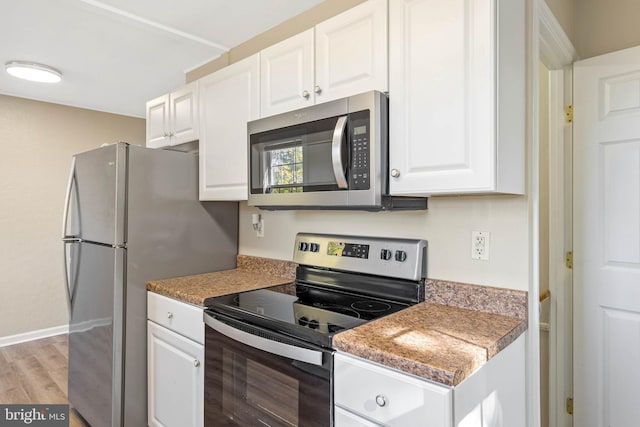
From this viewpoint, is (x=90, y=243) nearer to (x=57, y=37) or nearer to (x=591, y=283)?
(x=57, y=37)

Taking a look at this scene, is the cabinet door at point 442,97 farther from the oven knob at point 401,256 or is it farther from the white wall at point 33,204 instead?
the white wall at point 33,204

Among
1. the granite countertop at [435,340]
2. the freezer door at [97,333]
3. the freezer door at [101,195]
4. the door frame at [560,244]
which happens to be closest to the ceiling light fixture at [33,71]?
the freezer door at [101,195]

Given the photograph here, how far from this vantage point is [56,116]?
3996 millimetres

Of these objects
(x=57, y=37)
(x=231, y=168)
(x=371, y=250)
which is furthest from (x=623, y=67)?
(x=57, y=37)

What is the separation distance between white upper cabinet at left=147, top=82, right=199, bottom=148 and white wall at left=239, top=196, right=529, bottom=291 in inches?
42.2

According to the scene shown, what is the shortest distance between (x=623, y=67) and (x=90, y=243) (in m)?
2.89

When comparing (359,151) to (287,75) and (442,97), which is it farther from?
(287,75)

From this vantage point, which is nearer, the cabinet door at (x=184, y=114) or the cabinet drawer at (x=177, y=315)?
the cabinet drawer at (x=177, y=315)

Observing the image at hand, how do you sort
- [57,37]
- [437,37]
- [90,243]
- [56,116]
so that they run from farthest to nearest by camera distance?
[56,116]
[57,37]
[90,243]
[437,37]

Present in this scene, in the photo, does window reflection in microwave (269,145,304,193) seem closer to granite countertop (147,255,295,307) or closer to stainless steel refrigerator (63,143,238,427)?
granite countertop (147,255,295,307)

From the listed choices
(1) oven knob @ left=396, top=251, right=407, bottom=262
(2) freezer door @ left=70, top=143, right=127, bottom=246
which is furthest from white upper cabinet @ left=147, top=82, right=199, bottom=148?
(1) oven knob @ left=396, top=251, right=407, bottom=262

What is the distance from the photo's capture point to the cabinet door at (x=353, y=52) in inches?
58.5

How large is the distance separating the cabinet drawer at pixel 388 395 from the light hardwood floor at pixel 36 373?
2.08 metres

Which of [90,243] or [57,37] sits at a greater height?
[57,37]
